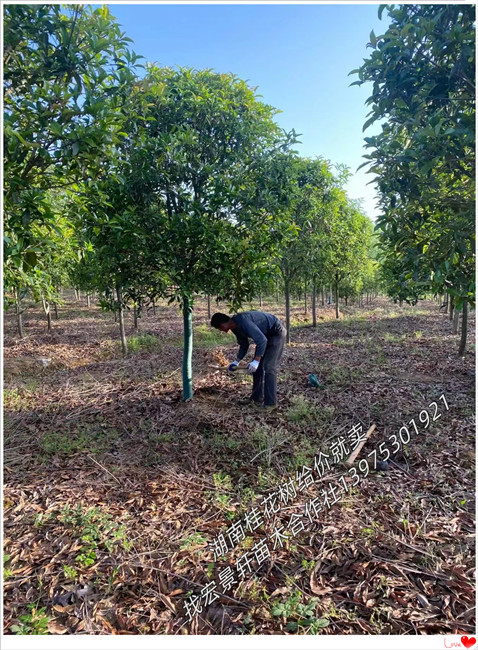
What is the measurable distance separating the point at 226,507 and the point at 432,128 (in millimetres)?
3875

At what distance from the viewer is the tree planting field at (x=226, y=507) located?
229 centimetres

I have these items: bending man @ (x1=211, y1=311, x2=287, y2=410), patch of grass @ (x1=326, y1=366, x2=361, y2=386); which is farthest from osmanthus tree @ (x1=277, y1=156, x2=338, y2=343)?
bending man @ (x1=211, y1=311, x2=287, y2=410)

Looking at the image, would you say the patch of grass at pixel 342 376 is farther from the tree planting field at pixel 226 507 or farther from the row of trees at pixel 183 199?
the row of trees at pixel 183 199

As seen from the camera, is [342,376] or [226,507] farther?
[342,376]

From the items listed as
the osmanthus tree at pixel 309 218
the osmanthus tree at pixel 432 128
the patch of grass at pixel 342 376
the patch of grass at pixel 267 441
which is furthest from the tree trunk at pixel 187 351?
the osmanthus tree at pixel 309 218

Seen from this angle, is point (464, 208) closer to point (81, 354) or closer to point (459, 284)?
point (459, 284)

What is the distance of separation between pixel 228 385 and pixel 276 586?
172 inches

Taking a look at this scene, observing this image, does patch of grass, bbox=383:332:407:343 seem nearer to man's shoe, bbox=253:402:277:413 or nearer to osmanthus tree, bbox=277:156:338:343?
osmanthus tree, bbox=277:156:338:343

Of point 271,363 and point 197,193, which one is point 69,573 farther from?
point 197,193

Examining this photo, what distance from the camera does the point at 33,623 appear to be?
2172mm

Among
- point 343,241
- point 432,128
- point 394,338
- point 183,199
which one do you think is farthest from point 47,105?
point 343,241

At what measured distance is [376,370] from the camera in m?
7.57

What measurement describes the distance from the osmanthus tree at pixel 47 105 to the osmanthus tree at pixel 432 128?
2430 mm

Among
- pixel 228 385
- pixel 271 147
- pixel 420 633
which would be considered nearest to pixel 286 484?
pixel 420 633
